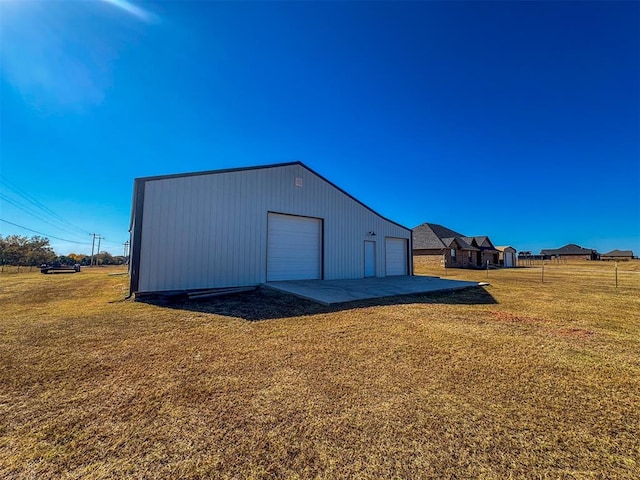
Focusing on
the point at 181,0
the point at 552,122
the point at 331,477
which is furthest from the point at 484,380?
the point at 552,122

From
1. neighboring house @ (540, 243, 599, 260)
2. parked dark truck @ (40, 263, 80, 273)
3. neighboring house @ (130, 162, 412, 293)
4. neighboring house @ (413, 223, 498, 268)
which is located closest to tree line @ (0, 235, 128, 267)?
parked dark truck @ (40, 263, 80, 273)

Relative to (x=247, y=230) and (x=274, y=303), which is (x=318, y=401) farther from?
(x=247, y=230)

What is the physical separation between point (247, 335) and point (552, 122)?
18691 millimetres

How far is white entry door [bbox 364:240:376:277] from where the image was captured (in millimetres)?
13611

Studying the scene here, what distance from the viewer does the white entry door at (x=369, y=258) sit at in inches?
536

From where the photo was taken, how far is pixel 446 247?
97.4ft

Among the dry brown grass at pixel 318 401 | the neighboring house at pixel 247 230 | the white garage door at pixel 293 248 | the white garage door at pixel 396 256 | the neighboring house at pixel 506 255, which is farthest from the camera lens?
the neighboring house at pixel 506 255

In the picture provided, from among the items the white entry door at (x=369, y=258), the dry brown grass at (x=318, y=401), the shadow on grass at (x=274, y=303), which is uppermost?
the white entry door at (x=369, y=258)

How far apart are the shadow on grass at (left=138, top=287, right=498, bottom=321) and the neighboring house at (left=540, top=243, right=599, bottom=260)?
8629 cm

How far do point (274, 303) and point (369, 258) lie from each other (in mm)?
7642

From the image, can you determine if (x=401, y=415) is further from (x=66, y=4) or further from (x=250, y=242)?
(x=66, y=4)

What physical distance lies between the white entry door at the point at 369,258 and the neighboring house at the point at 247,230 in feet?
0.17

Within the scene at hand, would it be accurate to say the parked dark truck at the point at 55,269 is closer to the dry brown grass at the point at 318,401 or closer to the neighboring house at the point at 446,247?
the dry brown grass at the point at 318,401

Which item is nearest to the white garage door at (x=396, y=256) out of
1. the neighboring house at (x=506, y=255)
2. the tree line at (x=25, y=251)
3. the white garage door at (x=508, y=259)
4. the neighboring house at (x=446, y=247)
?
the neighboring house at (x=446, y=247)
